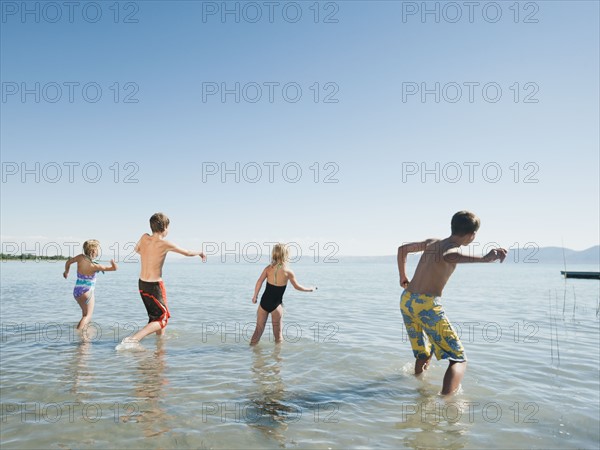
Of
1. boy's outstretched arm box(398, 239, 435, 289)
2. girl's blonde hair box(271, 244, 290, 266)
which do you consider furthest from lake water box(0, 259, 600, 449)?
girl's blonde hair box(271, 244, 290, 266)

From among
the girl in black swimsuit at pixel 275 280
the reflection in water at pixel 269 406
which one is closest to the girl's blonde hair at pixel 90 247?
the girl in black swimsuit at pixel 275 280

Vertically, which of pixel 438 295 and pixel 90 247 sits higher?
pixel 90 247

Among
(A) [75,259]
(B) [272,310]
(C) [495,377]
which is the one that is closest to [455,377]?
(C) [495,377]

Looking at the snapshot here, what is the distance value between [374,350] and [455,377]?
3.45 metres

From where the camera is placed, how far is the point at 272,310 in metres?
8.73

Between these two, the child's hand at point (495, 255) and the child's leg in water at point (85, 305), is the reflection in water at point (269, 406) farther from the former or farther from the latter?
the child's leg in water at point (85, 305)

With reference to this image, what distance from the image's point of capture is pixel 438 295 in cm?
580

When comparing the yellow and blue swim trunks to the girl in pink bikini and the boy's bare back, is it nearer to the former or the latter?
the boy's bare back

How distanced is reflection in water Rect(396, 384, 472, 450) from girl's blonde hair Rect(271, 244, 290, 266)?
143 inches

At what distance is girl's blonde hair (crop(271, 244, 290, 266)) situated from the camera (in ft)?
28.1

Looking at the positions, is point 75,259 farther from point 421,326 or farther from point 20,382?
point 421,326

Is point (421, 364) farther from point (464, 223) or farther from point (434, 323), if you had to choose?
point (464, 223)

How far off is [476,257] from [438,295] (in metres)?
1.02

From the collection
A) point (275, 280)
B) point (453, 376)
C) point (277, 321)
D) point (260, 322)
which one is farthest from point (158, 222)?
point (453, 376)
